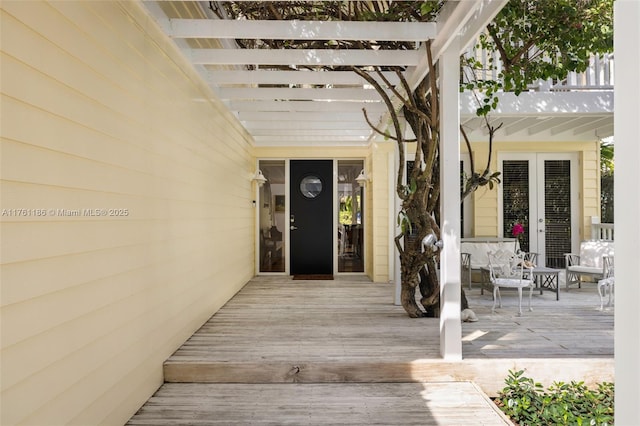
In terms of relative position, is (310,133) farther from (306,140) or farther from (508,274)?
(508,274)

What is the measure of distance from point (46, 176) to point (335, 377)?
2398 mm

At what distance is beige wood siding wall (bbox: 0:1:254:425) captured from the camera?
1.64 meters

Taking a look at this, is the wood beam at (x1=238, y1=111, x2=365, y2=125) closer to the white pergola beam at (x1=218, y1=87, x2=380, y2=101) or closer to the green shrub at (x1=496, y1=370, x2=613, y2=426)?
the white pergola beam at (x1=218, y1=87, x2=380, y2=101)

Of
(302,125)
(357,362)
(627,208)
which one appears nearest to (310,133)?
(302,125)

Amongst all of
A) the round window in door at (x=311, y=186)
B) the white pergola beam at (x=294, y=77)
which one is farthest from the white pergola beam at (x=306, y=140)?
the white pergola beam at (x=294, y=77)

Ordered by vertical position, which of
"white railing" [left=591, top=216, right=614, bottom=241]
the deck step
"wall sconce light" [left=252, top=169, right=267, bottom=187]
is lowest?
the deck step

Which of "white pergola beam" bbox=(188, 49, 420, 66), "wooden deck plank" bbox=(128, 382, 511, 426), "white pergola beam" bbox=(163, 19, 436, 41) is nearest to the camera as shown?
"wooden deck plank" bbox=(128, 382, 511, 426)

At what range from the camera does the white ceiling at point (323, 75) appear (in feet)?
10.1

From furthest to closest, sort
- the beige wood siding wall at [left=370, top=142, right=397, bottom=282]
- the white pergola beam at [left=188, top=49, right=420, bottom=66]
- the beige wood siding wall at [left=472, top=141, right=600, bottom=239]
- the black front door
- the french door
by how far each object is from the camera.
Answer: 1. the black front door
2. the french door
3. the beige wood siding wall at [left=472, top=141, right=600, bottom=239]
4. the beige wood siding wall at [left=370, top=142, right=397, bottom=282]
5. the white pergola beam at [left=188, top=49, right=420, bottom=66]

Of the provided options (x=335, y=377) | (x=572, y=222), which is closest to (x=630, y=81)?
(x=335, y=377)

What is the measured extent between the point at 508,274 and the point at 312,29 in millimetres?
4075

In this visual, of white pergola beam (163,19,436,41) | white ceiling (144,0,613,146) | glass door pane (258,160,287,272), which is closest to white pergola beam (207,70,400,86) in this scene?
white ceiling (144,0,613,146)

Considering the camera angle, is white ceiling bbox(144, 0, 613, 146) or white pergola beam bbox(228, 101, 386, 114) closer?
white ceiling bbox(144, 0, 613, 146)

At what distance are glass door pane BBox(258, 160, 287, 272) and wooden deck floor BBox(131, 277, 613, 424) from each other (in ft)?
11.8
